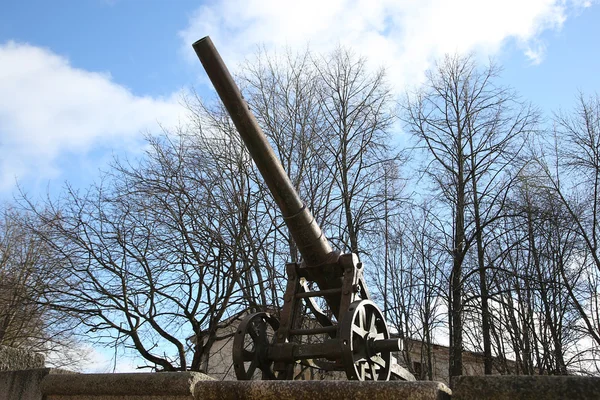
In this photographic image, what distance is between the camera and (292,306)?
657cm

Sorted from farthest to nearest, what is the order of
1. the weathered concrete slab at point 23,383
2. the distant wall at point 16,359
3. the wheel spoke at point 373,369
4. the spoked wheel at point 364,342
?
the wheel spoke at point 373,369
the spoked wheel at point 364,342
the distant wall at point 16,359
the weathered concrete slab at point 23,383

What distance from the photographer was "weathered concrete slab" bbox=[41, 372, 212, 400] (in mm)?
3471

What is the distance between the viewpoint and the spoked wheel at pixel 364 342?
5.69 m

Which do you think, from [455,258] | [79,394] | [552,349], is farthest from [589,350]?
[79,394]

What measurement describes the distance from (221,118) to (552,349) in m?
9.85

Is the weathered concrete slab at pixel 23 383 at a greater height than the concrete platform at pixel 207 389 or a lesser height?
greater

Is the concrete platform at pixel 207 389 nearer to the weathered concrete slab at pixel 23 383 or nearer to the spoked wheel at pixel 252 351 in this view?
the weathered concrete slab at pixel 23 383

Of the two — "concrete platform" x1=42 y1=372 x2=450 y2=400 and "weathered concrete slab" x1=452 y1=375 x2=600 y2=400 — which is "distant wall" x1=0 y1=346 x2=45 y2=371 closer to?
"concrete platform" x1=42 y1=372 x2=450 y2=400

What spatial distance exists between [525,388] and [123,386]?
97.0 inches

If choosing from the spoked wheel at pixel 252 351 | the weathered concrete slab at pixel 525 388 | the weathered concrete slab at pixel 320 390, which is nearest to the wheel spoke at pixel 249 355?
the spoked wheel at pixel 252 351

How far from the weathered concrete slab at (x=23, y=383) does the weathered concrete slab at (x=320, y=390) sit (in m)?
1.64

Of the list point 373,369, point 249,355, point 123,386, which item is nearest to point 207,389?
point 123,386

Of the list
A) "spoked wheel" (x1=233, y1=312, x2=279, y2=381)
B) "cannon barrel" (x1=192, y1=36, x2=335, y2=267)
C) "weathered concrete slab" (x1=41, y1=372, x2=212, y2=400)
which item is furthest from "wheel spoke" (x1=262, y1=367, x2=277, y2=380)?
"weathered concrete slab" (x1=41, y1=372, x2=212, y2=400)

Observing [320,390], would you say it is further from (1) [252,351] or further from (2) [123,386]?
(1) [252,351]
